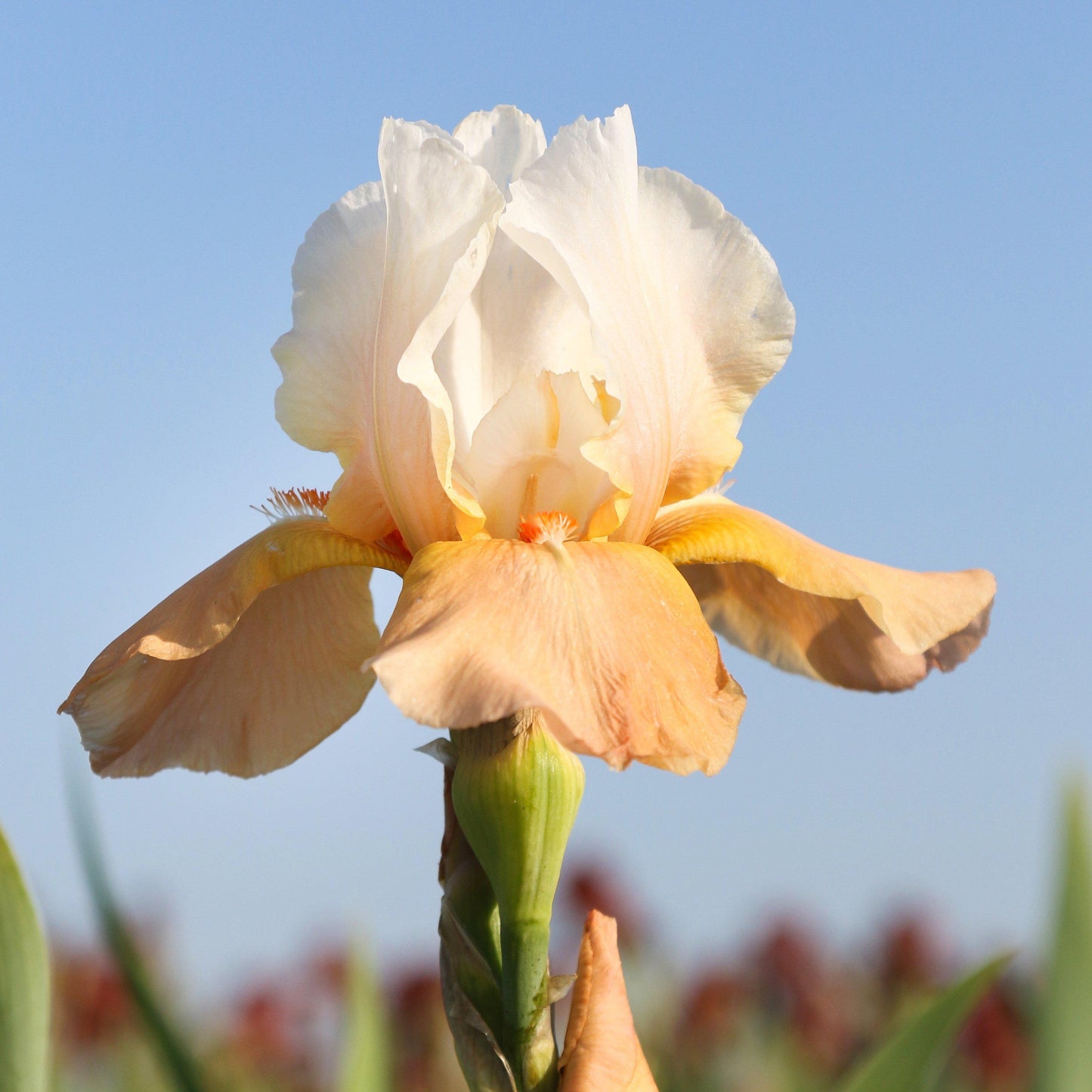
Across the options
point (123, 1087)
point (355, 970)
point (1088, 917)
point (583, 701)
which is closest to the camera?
point (583, 701)

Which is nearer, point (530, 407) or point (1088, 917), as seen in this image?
point (530, 407)

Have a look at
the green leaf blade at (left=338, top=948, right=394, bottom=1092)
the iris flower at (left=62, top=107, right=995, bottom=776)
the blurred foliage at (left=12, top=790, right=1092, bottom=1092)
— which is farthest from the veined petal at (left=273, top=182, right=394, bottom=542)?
the blurred foliage at (left=12, top=790, right=1092, bottom=1092)

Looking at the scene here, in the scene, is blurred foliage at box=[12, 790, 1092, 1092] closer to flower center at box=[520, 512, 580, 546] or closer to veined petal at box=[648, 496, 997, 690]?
veined petal at box=[648, 496, 997, 690]

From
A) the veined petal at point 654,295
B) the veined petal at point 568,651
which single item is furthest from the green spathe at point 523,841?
the veined petal at point 654,295

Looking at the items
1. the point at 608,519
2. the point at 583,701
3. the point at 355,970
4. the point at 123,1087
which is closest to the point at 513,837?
the point at 583,701

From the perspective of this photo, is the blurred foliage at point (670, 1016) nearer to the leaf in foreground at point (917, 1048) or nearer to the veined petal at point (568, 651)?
the leaf in foreground at point (917, 1048)

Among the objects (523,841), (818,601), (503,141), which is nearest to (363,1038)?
(523,841)

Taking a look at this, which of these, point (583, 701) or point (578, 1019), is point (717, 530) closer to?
point (583, 701)
